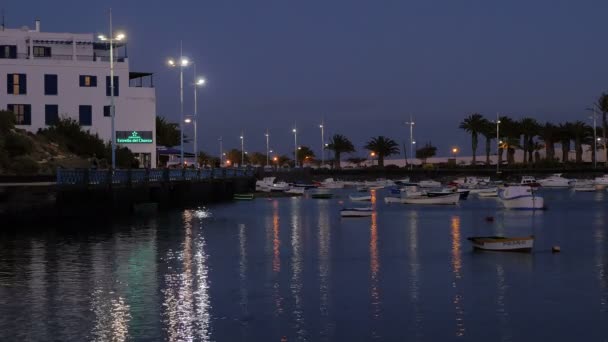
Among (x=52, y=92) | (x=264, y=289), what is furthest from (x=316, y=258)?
(x=52, y=92)

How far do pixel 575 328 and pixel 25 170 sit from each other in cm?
5725

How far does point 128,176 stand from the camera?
7238cm

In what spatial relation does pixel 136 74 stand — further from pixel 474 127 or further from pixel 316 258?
pixel 474 127

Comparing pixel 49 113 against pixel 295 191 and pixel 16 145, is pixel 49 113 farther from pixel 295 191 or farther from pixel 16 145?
pixel 295 191

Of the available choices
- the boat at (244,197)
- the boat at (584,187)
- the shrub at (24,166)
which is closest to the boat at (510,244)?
the shrub at (24,166)

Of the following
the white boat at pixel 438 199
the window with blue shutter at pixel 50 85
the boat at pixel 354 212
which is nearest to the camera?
the boat at pixel 354 212

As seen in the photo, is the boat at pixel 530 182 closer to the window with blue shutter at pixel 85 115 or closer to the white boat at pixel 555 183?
the white boat at pixel 555 183

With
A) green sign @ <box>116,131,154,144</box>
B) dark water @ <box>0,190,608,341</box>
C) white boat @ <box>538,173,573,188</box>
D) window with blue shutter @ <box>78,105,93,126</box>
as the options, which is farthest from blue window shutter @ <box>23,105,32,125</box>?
white boat @ <box>538,173,573,188</box>

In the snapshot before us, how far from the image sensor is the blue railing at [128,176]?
61372 mm

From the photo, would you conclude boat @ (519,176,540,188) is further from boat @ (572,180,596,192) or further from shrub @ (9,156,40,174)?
shrub @ (9,156,40,174)

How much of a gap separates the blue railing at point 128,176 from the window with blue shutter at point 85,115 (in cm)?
1367

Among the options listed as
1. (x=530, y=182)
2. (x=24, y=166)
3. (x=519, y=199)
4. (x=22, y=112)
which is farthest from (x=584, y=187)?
(x=24, y=166)

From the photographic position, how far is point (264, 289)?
106 ft

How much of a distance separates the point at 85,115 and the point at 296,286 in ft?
233
